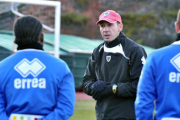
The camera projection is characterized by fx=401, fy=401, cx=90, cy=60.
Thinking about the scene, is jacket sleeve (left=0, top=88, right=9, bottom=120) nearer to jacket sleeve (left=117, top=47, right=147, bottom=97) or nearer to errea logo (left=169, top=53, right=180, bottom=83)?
errea logo (left=169, top=53, right=180, bottom=83)

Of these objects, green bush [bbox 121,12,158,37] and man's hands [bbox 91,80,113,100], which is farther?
green bush [bbox 121,12,158,37]

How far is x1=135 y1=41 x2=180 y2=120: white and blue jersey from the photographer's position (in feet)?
10.4

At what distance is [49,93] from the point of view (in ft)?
10.8

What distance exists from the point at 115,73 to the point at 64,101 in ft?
4.34

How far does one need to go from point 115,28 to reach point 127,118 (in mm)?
1052

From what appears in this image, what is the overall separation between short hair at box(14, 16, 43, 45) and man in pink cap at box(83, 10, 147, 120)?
1.33 m

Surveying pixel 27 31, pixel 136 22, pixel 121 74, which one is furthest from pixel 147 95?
pixel 136 22

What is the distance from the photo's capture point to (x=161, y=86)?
3.20 meters

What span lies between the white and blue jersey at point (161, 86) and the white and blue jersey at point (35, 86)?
2.00 ft

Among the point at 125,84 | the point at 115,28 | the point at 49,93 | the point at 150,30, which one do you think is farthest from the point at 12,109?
the point at 150,30

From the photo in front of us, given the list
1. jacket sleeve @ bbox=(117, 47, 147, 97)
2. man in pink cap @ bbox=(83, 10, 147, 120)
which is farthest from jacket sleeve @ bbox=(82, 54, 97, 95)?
jacket sleeve @ bbox=(117, 47, 147, 97)

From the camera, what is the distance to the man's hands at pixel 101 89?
4.44 meters

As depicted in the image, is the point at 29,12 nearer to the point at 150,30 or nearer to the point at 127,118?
the point at 150,30

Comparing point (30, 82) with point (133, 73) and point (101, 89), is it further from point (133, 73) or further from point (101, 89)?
point (133, 73)
